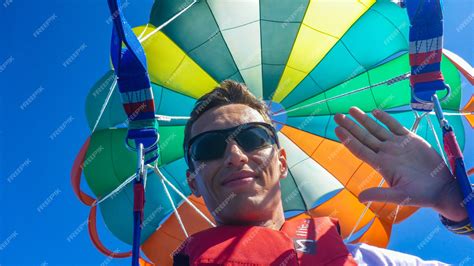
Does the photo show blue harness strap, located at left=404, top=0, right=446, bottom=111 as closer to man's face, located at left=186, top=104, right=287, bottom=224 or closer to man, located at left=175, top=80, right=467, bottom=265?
man, located at left=175, top=80, right=467, bottom=265

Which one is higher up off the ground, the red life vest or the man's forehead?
the man's forehead

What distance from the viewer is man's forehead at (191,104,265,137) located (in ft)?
6.60

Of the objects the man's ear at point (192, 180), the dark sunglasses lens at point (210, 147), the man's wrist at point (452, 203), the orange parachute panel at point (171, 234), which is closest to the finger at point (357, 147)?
the man's wrist at point (452, 203)

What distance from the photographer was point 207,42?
535 centimetres

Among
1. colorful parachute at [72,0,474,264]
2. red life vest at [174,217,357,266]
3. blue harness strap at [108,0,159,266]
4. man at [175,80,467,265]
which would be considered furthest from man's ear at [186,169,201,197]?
colorful parachute at [72,0,474,264]

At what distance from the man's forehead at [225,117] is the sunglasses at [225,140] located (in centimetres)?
6

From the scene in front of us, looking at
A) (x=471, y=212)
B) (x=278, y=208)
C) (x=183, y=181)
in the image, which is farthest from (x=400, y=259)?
(x=183, y=181)

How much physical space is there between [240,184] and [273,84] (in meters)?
3.95

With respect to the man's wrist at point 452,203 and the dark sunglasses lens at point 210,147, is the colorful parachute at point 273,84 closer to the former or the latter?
the dark sunglasses lens at point 210,147

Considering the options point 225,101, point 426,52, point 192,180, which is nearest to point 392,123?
point 426,52

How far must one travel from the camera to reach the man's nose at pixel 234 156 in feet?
5.98

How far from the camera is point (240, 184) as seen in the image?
1.79 metres

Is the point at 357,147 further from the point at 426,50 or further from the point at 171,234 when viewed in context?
the point at 171,234

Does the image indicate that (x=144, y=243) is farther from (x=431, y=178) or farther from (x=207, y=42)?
(x=431, y=178)
